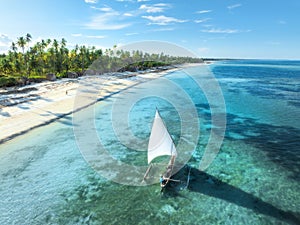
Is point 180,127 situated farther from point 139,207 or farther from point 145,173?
point 139,207

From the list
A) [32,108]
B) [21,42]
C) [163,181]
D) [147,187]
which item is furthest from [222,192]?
[21,42]

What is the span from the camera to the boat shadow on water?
13.9 m

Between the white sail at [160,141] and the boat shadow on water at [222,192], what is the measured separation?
291 cm

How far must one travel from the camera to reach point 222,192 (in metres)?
16.0

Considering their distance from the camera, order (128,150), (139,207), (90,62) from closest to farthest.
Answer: (139,207) < (128,150) < (90,62)

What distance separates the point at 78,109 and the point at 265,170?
3221cm

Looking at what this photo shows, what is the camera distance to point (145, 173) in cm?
1875

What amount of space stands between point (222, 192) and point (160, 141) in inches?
250

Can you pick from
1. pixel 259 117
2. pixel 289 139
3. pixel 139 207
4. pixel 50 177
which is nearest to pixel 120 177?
pixel 139 207

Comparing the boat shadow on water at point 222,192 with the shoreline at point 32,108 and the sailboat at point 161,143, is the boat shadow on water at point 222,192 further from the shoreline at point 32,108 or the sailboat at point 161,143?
the shoreline at point 32,108

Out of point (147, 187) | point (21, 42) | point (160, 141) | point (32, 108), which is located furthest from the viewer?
point (21, 42)

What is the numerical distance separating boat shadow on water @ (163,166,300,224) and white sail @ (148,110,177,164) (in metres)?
2.91

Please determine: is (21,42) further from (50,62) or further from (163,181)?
(163,181)

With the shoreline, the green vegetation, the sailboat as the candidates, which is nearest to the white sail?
the sailboat
